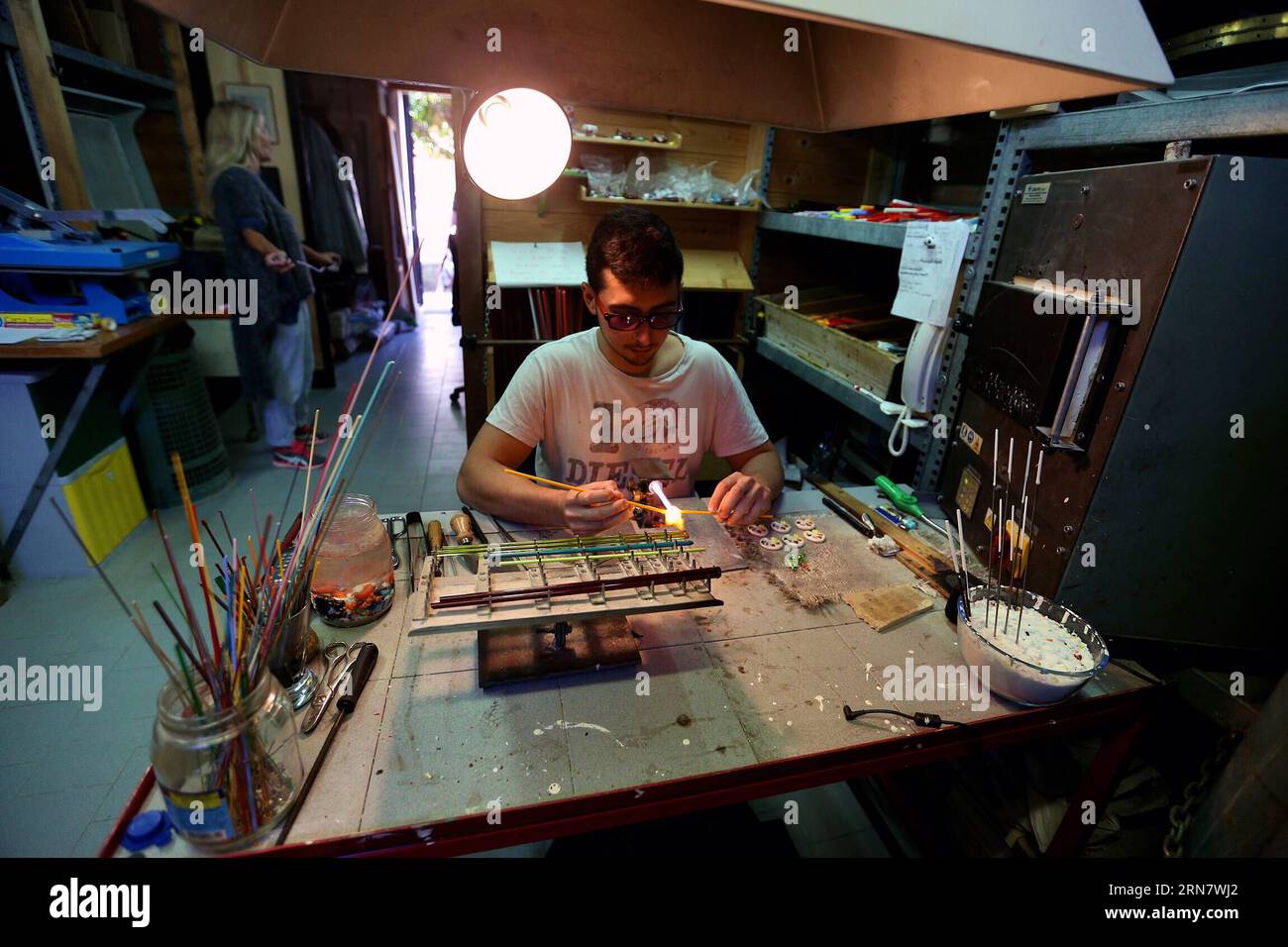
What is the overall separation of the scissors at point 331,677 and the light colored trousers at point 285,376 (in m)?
3.47

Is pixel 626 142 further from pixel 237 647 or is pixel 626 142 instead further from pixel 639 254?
pixel 237 647

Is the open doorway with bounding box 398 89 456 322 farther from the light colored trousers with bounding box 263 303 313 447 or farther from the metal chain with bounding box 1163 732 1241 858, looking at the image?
the metal chain with bounding box 1163 732 1241 858

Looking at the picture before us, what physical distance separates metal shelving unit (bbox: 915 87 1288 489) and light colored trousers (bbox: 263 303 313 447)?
3878 mm

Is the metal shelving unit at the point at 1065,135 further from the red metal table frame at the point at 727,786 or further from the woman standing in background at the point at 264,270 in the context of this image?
the woman standing in background at the point at 264,270

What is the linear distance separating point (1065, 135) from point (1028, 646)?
1.18 meters

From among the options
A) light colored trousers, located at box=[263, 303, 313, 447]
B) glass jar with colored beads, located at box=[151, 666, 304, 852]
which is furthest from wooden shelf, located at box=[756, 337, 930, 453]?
light colored trousers, located at box=[263, 303, 313, 447]

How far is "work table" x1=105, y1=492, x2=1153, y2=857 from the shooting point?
2.93 feet

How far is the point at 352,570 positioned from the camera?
4.03ft

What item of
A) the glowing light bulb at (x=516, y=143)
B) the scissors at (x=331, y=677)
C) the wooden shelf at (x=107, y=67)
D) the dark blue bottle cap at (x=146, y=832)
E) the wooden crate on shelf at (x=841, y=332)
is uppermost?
the wooden shelf at (x=107, y=67)

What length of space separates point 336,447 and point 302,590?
0.26m

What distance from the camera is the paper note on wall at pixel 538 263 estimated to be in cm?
272

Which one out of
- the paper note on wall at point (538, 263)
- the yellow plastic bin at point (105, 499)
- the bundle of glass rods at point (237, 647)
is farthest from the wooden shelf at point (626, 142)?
the yellow plastic bin at point (105, 499)

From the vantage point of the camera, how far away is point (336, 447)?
1093 mm

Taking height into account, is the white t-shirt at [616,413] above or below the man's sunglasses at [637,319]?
below
